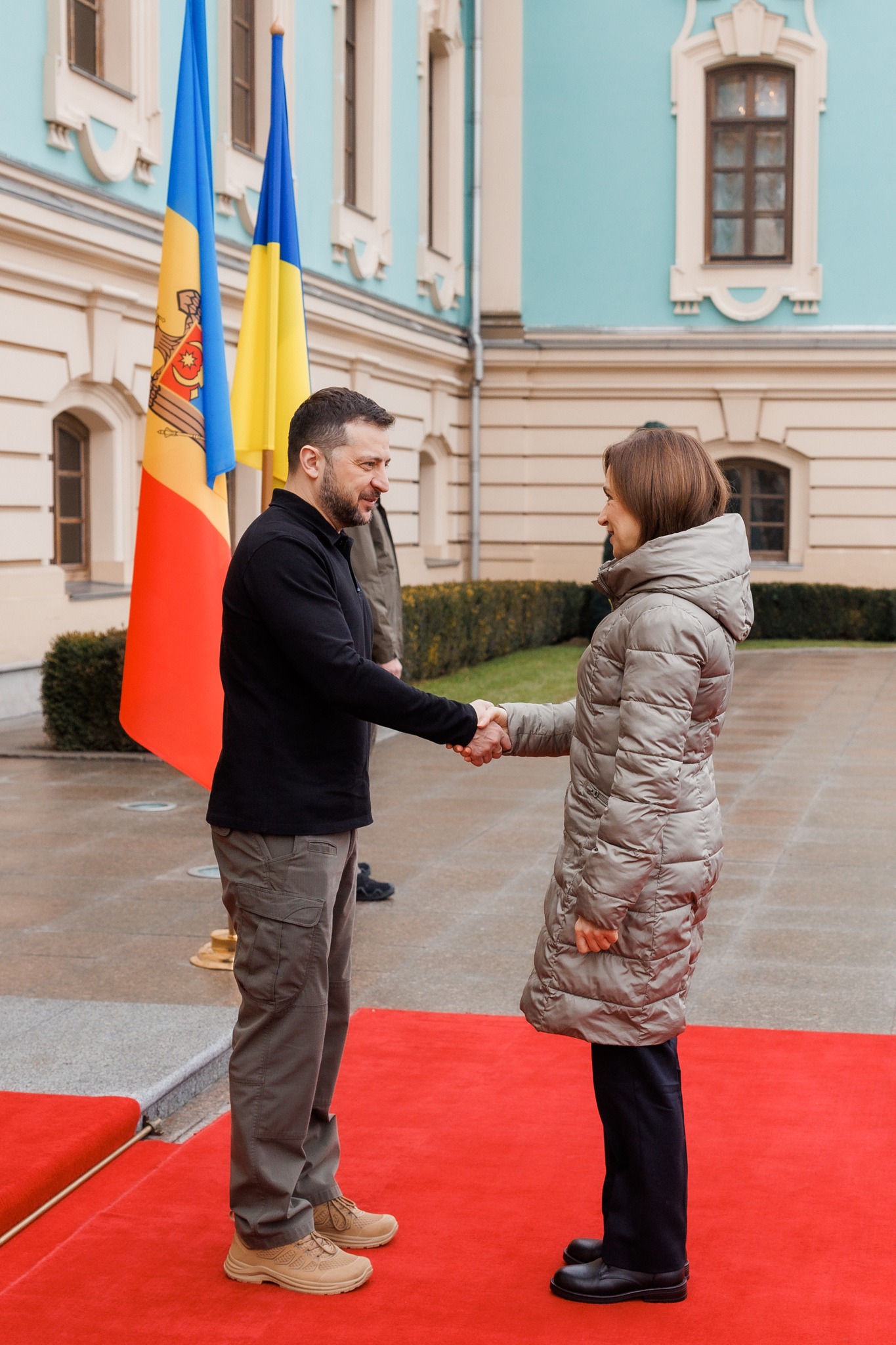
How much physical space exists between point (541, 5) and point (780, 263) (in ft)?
15.8

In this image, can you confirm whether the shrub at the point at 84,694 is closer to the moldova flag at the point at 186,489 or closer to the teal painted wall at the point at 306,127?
the teal painted wall at the point at 306,127

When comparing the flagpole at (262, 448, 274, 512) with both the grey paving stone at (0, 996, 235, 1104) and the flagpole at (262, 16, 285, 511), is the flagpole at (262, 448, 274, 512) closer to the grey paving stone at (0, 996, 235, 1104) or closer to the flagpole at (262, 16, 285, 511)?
the flagpole at (262, 16, 285, 511)

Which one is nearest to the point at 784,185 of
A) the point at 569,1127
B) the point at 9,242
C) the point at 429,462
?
the point at 429,462

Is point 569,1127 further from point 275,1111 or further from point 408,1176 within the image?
point 275,1111

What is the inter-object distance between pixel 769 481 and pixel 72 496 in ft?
38.5

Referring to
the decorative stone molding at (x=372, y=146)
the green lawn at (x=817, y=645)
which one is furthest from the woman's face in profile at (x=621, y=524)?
the green lawn at (x=817, y=645)

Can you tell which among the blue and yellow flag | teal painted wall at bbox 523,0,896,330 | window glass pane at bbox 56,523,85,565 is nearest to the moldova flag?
the blue and yellow flag

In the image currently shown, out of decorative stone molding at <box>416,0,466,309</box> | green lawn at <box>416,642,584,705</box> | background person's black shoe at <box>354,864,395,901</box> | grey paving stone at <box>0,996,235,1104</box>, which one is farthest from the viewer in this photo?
decorative stone molding at <box>416,0,466,309</box>

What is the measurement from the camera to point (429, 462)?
Answer: 22.5m

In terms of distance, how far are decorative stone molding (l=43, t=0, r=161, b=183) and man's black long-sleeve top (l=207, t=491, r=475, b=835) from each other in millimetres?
10107

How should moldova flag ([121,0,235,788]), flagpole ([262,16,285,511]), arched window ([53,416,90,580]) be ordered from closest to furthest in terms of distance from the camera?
moldova flag ([121,0,235,788]) → flagpole ([262,16,285,511]) → arched window ([53,416,90,580])

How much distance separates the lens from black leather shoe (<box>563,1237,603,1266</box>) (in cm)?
340

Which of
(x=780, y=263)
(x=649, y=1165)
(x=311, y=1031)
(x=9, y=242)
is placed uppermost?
(x=780, y=263)

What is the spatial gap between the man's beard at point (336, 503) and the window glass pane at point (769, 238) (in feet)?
66.0
